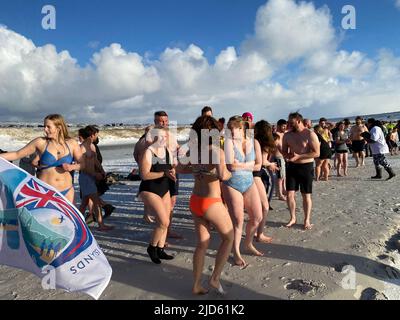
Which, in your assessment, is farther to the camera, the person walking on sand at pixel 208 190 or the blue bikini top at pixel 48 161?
the blue bikini top at pixel 48 161

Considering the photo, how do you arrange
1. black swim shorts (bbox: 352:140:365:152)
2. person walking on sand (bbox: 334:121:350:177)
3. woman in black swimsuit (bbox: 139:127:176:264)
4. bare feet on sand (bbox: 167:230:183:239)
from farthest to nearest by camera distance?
black swim shorts (bbox: 352:140:365:152) → person walking on sand (bbox: 334:121:350:177) → bare feet on sand (bbox: 167:230:183:239) → woman in black swimsuit (bbox: 139:127:176:264)

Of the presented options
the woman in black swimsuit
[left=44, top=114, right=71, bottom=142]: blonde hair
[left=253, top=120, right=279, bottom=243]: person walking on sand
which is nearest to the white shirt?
[left=253, top=120, right=279, bottom=243]: person walking on sand

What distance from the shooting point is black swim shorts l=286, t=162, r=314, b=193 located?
5129 mm

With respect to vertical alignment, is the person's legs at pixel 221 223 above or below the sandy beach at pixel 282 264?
above

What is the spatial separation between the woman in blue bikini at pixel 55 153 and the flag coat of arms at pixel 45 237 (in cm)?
69

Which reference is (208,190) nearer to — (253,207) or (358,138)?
(253,207)

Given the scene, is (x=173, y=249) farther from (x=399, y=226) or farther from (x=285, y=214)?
(x=399, y=226)

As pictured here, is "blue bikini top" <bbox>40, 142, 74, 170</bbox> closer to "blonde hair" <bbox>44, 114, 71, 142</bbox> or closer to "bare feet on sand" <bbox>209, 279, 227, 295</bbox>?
"blonde hair" <bbox>44, 114, 71, 142</bbox>

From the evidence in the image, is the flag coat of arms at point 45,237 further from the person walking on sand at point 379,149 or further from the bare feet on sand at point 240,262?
the person walking on sand at point 379,149

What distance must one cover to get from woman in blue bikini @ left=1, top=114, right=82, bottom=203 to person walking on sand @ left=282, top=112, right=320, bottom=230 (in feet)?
10.9

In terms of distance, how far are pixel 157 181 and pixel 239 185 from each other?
3.32ft

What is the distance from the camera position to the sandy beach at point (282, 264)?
3.30 meters

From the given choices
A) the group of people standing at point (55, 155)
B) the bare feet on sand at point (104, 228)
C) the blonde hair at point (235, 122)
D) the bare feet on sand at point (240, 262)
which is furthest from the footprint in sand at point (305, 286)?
the bare feet on sand at point (104, 228)
